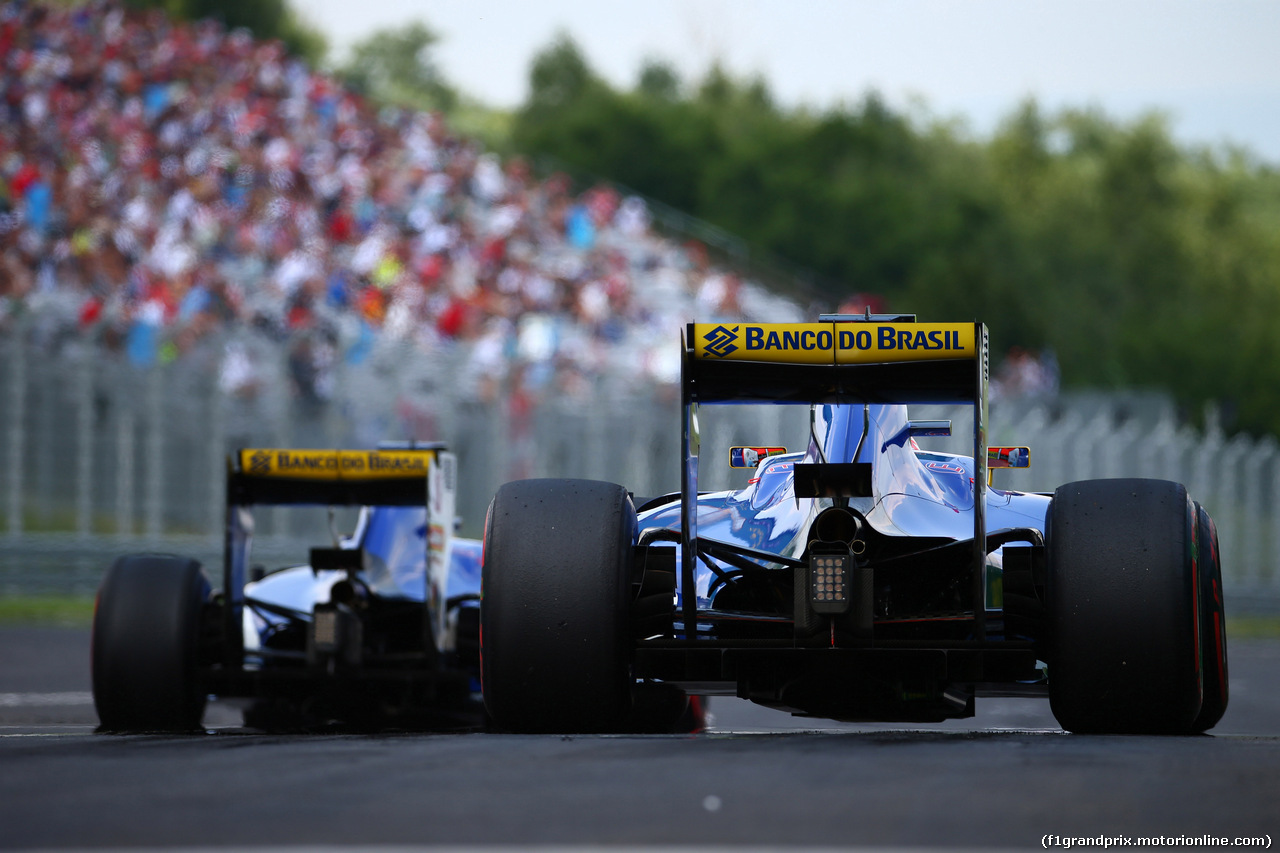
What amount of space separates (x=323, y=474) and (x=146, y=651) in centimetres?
117

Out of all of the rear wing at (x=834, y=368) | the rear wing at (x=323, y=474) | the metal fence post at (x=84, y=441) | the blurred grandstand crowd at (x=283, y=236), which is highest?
the blurred grandstand crowd at (x=283, y=236)

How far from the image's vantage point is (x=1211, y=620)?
19.4 feet

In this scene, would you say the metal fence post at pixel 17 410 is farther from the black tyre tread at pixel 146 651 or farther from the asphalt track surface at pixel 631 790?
A: the asphalt track surface at pixel 631 790

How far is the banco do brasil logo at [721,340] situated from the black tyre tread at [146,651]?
2.94 metres

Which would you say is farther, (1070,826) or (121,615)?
(121,615)

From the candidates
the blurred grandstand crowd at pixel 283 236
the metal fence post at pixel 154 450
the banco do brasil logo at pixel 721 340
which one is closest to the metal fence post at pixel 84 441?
the blurred grandstand crowd at pixel 283 236

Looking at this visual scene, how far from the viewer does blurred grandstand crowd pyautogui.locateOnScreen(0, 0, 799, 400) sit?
2041 centimetres

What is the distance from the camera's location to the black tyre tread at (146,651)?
7.39 metres

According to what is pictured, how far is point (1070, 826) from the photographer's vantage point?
12.4 ft

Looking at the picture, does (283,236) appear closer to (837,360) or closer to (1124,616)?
(837,360)

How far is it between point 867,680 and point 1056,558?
701 millimetres

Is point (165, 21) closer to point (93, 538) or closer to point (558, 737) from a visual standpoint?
point (93, 538)

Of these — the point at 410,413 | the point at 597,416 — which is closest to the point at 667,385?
the point at 597,416

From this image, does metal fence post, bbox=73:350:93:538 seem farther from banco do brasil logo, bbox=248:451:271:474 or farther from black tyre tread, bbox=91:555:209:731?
black tyre tread, bbox=91:555:209:731
